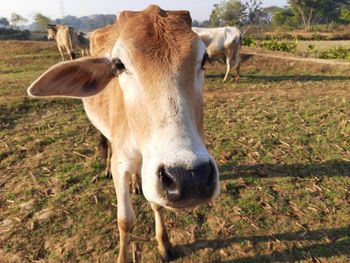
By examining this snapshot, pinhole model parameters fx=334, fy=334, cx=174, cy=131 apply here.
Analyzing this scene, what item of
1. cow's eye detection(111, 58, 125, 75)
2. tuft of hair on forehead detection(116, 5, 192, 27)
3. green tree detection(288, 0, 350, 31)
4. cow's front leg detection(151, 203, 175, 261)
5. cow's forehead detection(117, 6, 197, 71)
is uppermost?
tuft of hair on forehead detection(116, 5, 192, 27)

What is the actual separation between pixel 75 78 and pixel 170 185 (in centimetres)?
140

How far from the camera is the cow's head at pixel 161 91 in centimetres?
184

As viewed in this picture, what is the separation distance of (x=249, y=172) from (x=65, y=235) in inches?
104

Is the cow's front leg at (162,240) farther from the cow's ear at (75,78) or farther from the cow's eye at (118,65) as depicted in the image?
the cow's eye at (118,65)

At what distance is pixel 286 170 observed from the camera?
490cm

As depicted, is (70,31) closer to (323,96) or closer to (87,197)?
(323,96)

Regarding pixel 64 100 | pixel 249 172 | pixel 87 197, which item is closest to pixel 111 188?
pixel 87 197

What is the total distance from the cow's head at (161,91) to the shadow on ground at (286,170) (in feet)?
8.72

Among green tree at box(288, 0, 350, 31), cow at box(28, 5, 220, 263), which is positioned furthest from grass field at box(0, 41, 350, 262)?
green tree at box(288, 0, 350, 31)

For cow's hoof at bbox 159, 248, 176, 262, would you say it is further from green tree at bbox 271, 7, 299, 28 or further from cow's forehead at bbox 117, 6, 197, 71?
green tree at bbox 271, 7, 299, 28

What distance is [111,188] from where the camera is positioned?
4.54m

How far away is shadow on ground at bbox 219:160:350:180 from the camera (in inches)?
188

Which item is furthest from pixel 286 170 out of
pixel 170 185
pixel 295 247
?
pixel 170 185

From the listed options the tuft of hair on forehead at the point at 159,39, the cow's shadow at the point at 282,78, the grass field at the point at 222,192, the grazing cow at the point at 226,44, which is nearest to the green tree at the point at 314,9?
the cow's shadow at the point at 282,78
